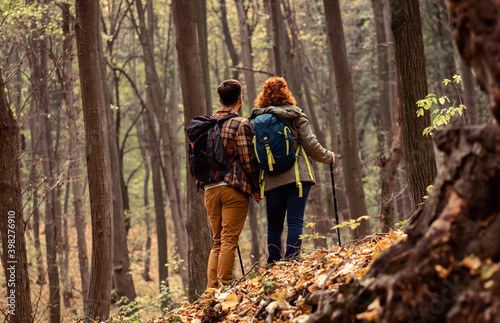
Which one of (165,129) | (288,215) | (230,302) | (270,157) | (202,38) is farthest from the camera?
(165,129)

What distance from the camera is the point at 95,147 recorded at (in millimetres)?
6633

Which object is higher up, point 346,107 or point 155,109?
point 155,109

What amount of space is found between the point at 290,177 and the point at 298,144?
0.41 metres

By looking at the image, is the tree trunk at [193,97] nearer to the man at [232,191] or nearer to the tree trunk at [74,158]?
→ the man at [232,191]

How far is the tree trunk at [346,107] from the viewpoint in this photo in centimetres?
957

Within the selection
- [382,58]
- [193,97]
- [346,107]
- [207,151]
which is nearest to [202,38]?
[346,107]

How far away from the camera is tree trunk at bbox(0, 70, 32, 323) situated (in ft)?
19.3

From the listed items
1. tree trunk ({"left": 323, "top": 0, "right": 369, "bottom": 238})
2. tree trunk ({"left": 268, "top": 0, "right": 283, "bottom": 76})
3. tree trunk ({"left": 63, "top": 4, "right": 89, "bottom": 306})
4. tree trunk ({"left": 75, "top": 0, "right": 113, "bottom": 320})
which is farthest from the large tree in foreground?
tree trunk ({"left": 63, "top": 4, "right": 89, "bottom": 306})

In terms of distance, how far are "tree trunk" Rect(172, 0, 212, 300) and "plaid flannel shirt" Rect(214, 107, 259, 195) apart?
6.51 feet

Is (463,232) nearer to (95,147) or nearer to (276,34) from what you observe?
(95,147)

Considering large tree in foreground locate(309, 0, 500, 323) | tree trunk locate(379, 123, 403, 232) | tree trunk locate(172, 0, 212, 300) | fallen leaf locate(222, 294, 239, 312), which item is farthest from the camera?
tree trunk locate(379, 123, 403, 232)

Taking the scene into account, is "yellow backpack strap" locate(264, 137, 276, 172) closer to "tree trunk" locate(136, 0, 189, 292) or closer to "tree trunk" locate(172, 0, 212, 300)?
"tree trunk" locate(172, 0, 212, 300)

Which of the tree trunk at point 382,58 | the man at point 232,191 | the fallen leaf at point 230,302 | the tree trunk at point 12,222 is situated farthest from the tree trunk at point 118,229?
the fallen leaf at point 230,302

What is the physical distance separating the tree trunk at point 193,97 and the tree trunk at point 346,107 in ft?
10.9
